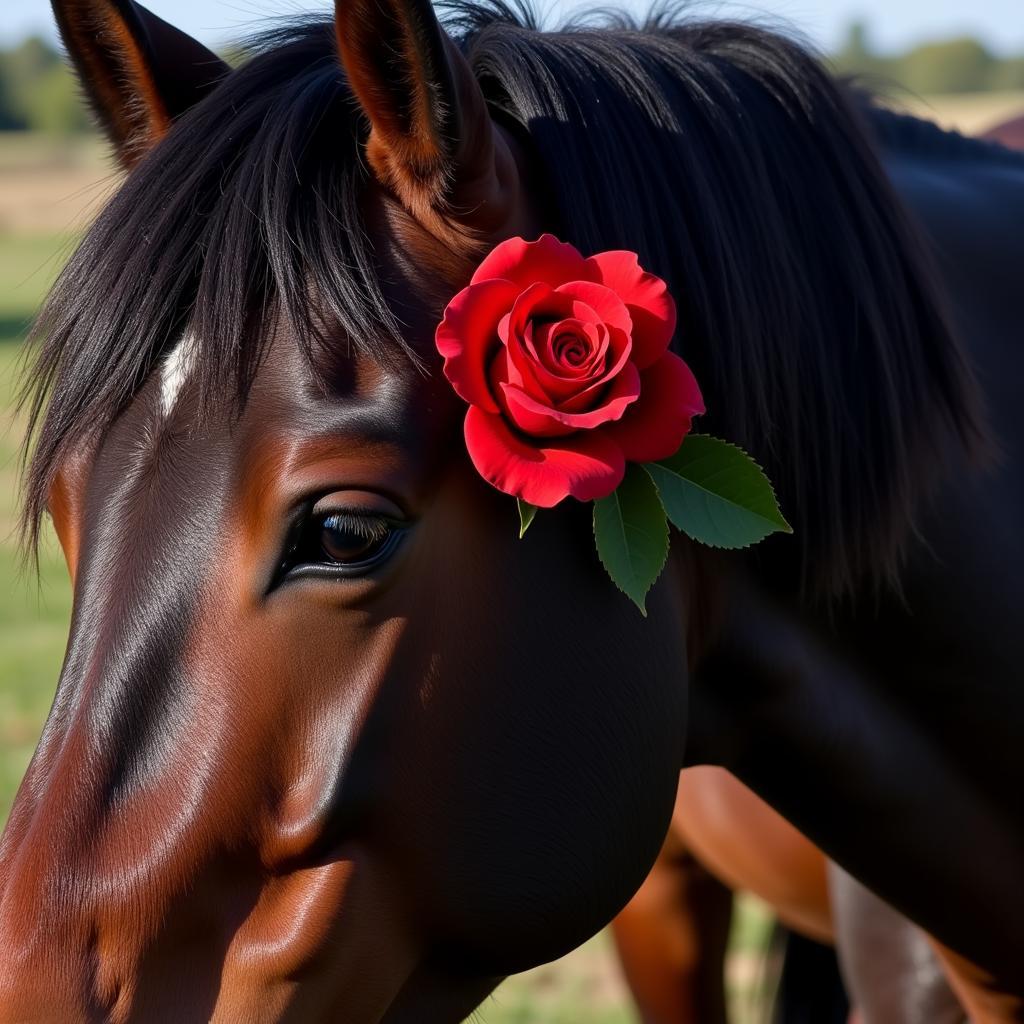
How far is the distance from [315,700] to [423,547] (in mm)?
169

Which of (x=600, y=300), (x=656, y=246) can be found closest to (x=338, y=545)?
(x=600, y=300)

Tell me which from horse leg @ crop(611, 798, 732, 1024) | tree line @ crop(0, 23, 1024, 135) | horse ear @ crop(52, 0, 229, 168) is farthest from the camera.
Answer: tree line @ crop(0, 23, 1024, 135)

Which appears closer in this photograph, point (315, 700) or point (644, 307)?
point (315, 700)

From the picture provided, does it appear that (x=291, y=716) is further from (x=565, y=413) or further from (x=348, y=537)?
(x=565, y=413)

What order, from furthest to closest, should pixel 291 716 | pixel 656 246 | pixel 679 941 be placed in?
1. pixel 679 941
2. pixel 656 246
3. pixel 291 716

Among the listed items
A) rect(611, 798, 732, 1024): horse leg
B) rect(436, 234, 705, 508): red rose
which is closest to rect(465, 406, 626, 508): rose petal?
rect(436, 234, 705, 508): red rose

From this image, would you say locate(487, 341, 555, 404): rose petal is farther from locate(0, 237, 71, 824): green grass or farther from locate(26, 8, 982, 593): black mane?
locate(0, 237, 71, 824): green grass

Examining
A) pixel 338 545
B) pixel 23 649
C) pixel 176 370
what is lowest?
pixel 23 649

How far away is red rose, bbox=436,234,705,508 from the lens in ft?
3.92

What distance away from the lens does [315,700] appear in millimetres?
1147

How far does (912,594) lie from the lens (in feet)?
5.11

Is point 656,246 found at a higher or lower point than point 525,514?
higher

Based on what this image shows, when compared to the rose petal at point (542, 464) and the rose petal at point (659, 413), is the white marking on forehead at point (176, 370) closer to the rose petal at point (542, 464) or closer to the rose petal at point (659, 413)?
the rose petal at point (542, 464)

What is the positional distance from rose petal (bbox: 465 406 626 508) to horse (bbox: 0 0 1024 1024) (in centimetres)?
5
